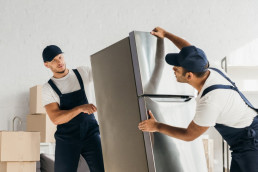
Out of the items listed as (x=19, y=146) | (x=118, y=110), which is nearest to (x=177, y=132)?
(x=118, y=110)

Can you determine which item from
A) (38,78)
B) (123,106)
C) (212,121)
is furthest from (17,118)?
(212,121)

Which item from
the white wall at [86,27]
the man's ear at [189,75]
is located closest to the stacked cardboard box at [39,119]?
A: the white wall at [86,27]

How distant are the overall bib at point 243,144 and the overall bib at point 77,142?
0.93 metres

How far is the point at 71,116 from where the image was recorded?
2670mm

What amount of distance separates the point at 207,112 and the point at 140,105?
0.50m

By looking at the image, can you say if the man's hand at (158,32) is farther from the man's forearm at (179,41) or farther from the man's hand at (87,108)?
the man's hand at (87,108)

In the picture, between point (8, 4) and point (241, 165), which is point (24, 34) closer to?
point (8, 4)

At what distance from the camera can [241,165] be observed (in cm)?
207

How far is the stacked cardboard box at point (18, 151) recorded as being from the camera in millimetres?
3475

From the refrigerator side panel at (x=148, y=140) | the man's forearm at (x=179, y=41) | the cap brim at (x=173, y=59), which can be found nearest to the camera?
the cap brim at (x=173, y=59)

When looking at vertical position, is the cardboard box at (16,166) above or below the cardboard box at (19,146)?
below

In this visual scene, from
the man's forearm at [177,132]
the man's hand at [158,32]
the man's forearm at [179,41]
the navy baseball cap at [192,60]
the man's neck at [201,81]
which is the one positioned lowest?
the man's forearm at [177,132]

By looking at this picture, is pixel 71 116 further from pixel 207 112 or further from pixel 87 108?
pixel 207 112

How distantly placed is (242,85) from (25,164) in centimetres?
353
